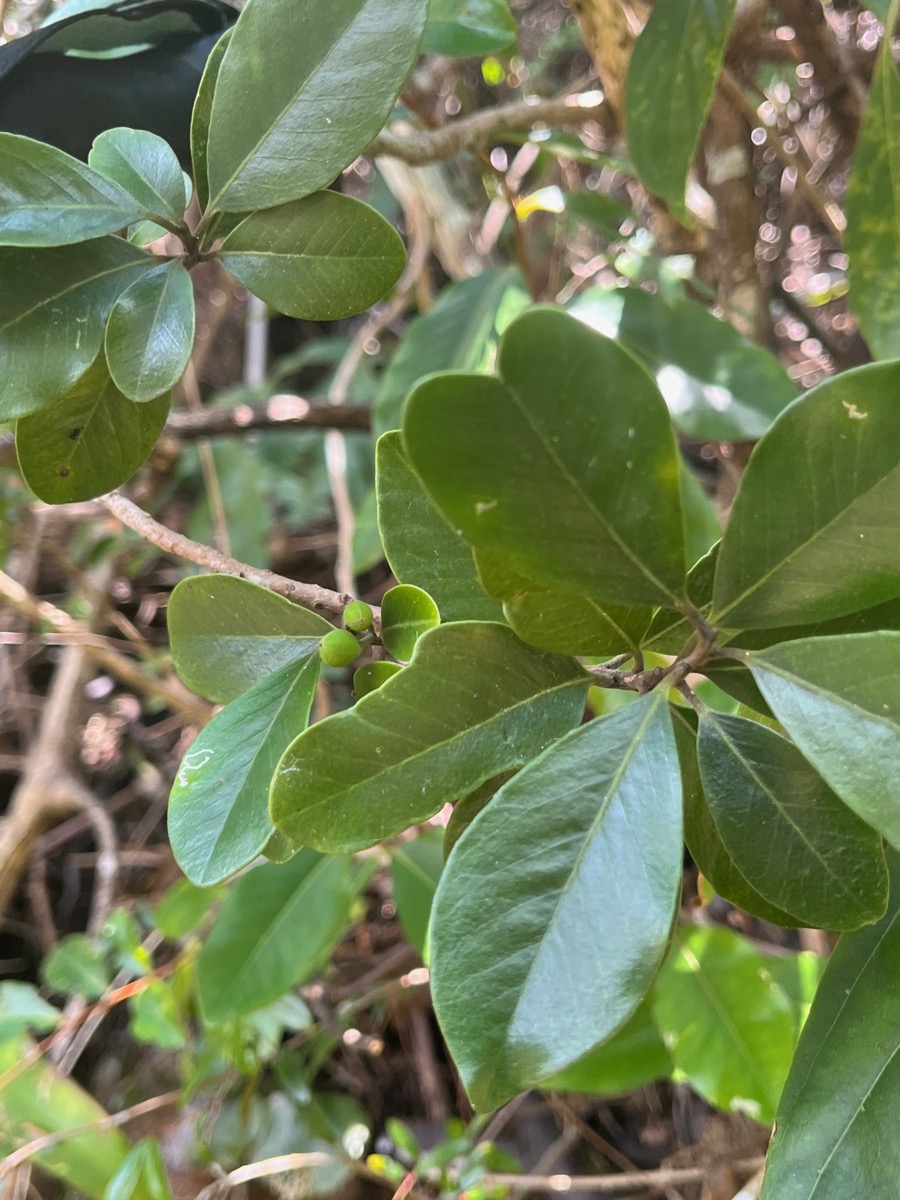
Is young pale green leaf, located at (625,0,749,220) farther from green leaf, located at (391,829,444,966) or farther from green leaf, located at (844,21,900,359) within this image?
green leaf, located at (391,829,444,966)

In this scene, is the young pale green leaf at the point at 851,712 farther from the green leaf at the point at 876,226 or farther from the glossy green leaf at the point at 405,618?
the green leaf at the point at 876,226

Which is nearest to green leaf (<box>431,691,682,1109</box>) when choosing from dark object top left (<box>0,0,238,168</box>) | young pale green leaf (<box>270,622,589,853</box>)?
young pale green leaf (<box>270,622,589,853</box>)

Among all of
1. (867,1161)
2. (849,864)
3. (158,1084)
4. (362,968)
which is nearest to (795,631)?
(849,864)

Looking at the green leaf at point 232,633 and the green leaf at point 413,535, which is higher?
the green leaf at point 413,535

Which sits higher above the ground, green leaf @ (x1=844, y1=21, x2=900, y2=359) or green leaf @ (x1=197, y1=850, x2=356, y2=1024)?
green leaf @ (x1=844, y1=21, x2=900, y2=359)

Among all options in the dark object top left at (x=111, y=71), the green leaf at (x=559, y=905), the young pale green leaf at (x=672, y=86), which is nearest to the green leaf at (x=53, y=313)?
the dark object top left at (x=111, y=71)

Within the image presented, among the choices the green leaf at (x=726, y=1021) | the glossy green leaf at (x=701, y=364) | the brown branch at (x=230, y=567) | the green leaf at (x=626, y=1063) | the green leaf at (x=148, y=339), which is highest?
the green leaf at (x=148, y=339)

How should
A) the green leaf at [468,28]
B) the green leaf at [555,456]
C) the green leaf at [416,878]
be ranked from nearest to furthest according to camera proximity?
the green leaf at [555,456], the green leaf at [468,28], the green leaf at [416,878]
